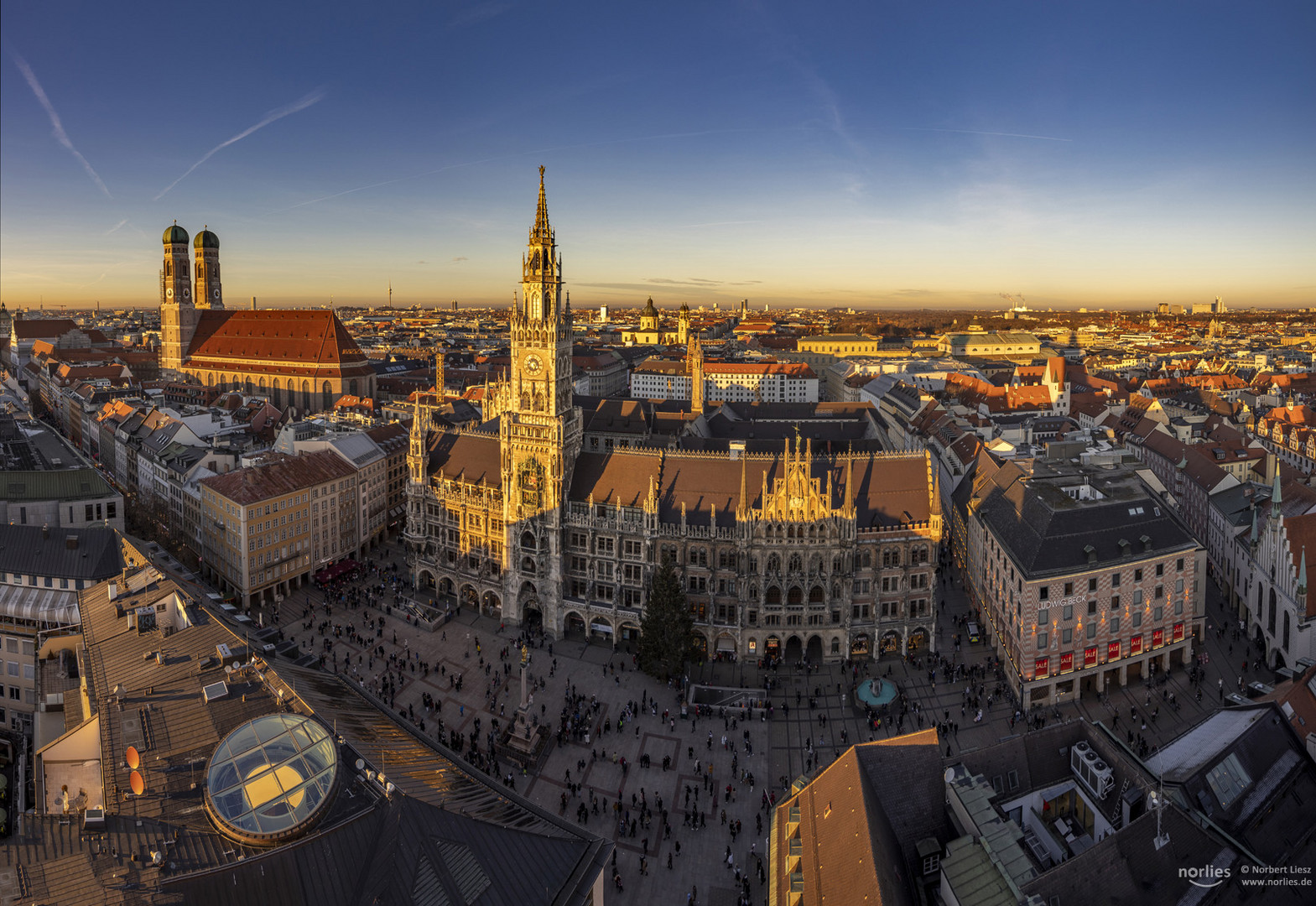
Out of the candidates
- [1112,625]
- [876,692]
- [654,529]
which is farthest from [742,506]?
[1112,625]

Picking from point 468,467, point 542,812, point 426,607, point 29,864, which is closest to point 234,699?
point 29,864

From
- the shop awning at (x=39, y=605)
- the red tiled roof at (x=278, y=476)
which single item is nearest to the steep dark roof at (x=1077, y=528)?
the red tiled roof at (x=278, y=476)

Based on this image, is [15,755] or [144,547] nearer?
[15,755]

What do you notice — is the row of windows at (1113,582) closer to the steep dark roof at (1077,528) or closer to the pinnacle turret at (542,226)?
the steep dark roof at (1077,528)

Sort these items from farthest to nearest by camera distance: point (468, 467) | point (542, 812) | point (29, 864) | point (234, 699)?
point (468, 467), point (234, 699), point (542, 812), point (29, 864)

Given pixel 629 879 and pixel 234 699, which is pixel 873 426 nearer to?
pixel 629 879

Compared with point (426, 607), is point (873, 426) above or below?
above

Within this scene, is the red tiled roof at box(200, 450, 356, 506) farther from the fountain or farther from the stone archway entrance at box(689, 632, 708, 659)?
the fountain
